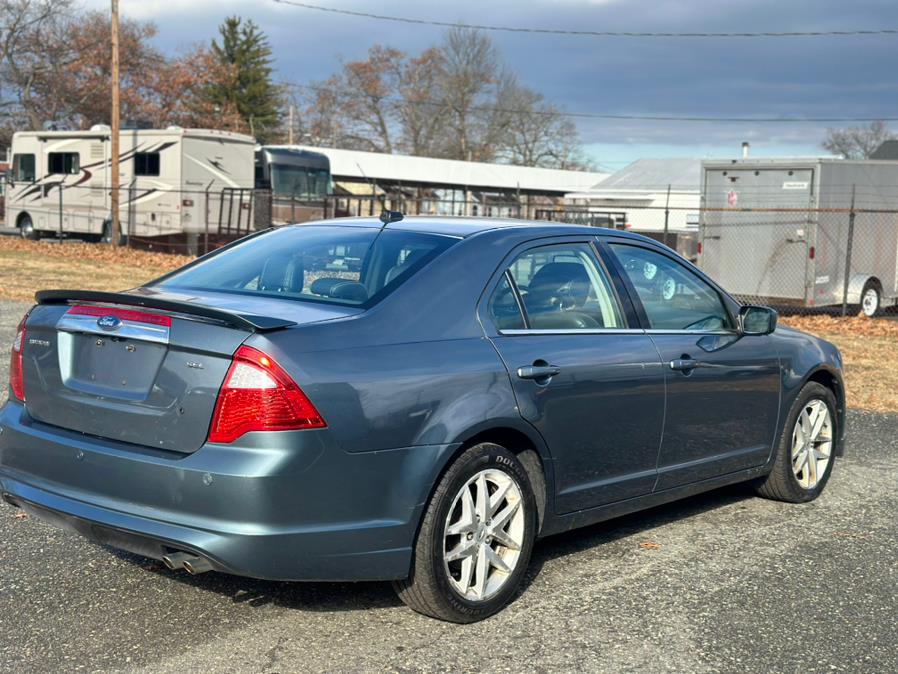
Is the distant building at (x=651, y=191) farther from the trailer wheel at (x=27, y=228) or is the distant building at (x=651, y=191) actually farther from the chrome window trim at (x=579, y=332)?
the chrome window trim at (x=579, y=332)

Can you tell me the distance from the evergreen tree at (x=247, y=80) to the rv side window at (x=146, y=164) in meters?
39.8

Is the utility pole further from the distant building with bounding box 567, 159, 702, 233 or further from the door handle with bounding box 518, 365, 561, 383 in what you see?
the door handle with bounding box 518, 365, 561, 383

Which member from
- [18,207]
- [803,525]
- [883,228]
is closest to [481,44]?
[18,207]

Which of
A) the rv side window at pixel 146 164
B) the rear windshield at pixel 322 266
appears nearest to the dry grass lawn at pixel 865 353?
the rear windshield at pixel 322 266

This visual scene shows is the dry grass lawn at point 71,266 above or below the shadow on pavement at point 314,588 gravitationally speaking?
above

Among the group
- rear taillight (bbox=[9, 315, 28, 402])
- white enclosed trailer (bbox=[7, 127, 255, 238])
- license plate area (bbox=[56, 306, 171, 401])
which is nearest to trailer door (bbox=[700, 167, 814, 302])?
white enclosed trailer (bbox=[7, 127, 255, 238])

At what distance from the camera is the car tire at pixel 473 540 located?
4.15m

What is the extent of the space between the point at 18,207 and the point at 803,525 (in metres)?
30.9

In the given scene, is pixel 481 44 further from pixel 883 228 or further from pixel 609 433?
pixel 609 433

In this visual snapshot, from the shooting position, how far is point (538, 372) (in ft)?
14.9

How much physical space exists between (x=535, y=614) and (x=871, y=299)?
15.7 metres

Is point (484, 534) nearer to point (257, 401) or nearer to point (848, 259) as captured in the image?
point (257, 401)

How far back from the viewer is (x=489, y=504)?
4.36m

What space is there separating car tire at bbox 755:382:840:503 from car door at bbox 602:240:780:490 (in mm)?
224
